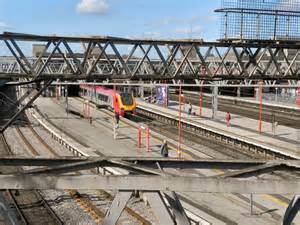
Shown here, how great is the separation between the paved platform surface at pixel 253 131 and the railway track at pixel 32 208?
42.4 ft

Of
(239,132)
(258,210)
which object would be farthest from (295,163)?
(239,132)

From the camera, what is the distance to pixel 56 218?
14250 mm

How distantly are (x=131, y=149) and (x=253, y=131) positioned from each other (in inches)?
365

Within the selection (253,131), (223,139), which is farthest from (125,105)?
(253,131)

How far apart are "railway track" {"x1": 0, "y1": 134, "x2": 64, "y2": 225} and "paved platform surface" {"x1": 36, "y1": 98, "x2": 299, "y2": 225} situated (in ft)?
14.2

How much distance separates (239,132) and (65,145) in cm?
1118

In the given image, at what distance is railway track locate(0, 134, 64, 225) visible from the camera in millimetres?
14250

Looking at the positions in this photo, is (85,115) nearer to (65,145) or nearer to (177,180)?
(65,145)

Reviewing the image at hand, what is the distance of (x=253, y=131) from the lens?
31578 millimetres

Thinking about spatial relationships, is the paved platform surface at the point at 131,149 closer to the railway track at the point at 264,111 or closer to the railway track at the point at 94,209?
the railway track at the point at 94,209

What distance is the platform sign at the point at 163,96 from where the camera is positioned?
159 ft

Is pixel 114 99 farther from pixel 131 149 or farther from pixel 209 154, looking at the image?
pixel 209 154

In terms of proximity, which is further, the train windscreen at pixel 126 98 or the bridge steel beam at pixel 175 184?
the train windscreen at pixel 126 98

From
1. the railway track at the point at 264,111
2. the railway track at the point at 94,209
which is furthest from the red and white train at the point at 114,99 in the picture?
the railway track at the point at 94,209
